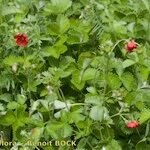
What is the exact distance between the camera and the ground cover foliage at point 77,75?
2.26m

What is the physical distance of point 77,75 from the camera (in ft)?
8.09

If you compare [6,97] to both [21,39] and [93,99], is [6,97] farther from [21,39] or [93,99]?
[93,99]

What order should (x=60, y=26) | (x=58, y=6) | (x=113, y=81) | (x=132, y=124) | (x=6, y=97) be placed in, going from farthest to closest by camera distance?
1. (x=58, y=6)
2. (x=60, y=26)
3. (x=6, y=97)
4. (x=113, y=81)
5. (x=132, y=124)

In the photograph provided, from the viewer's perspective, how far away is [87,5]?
288 cm

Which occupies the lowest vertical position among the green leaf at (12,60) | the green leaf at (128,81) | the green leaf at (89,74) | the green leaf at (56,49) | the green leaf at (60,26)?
the green leaf at (128,81)

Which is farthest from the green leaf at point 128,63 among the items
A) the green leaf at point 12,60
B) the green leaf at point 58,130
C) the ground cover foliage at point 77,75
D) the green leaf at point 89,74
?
the green leaf at point 12,60

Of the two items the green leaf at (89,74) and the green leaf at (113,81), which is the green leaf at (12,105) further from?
the green leaf at (113,81)

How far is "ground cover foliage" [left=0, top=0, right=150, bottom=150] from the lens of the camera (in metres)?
2.26

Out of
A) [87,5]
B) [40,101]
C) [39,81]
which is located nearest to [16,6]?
[87,5]

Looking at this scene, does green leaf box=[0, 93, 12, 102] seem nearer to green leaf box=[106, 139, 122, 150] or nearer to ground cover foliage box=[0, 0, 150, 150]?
ground cover foliage box=[0, 0, 150, 150]

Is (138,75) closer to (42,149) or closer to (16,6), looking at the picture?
(42,149)

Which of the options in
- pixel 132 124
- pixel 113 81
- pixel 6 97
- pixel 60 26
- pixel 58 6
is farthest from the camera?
pixel 58 6

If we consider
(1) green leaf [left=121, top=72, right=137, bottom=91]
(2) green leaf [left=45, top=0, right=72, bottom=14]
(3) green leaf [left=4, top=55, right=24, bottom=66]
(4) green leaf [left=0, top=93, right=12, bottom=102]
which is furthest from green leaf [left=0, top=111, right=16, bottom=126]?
(2) green leaf [left=45, top=0, right=72, bottom=14]

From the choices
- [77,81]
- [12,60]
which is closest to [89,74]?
[77,81]
